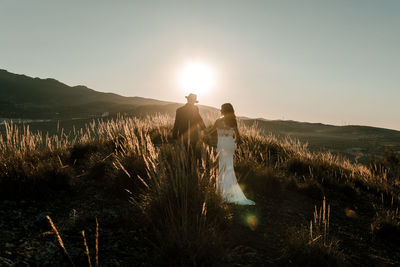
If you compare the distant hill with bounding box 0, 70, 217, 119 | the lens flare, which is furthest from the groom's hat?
the distant hill with bounding box 0, 70, 217, 119

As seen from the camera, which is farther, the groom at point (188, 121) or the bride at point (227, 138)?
the groom at point (188, 121)

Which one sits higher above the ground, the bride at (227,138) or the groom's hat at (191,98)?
the groom's hat at (191,98)

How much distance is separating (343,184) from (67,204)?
682cm

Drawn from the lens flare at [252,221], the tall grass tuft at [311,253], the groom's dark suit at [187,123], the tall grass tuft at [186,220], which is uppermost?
A: the groom's dark suit at [187,123]

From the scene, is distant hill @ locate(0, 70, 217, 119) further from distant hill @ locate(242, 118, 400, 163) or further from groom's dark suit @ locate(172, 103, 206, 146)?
groom's dark suit @ locate(172, 103, 206, 146)

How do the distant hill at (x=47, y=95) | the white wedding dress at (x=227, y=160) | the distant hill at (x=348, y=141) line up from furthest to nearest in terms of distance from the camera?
1. the distant hill at (x=47, y=95)
2. the distant hill at (x=348, y=141)
3. the white wedding dress at (x=227, y=160)

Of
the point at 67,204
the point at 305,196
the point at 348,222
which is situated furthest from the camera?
the point at 305,196

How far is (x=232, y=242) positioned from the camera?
3326 mm

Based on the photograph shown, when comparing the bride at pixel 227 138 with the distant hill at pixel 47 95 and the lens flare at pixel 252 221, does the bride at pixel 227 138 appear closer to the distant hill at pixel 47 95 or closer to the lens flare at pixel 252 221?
the lens flare at pixel 252 221

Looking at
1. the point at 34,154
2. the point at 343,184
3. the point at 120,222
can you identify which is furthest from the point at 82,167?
the point at 343,184

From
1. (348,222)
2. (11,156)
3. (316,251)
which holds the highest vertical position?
(11,156)

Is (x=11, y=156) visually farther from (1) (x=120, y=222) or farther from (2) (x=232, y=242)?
(2) (x=232, y=242)

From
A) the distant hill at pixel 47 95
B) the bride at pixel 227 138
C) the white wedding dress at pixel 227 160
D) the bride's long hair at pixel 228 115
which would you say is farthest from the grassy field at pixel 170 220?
the distant hill at pixel 47 95

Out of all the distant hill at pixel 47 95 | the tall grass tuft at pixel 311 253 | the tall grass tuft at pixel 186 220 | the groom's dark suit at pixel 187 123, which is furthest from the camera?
the distant hill at pixel 47 95
